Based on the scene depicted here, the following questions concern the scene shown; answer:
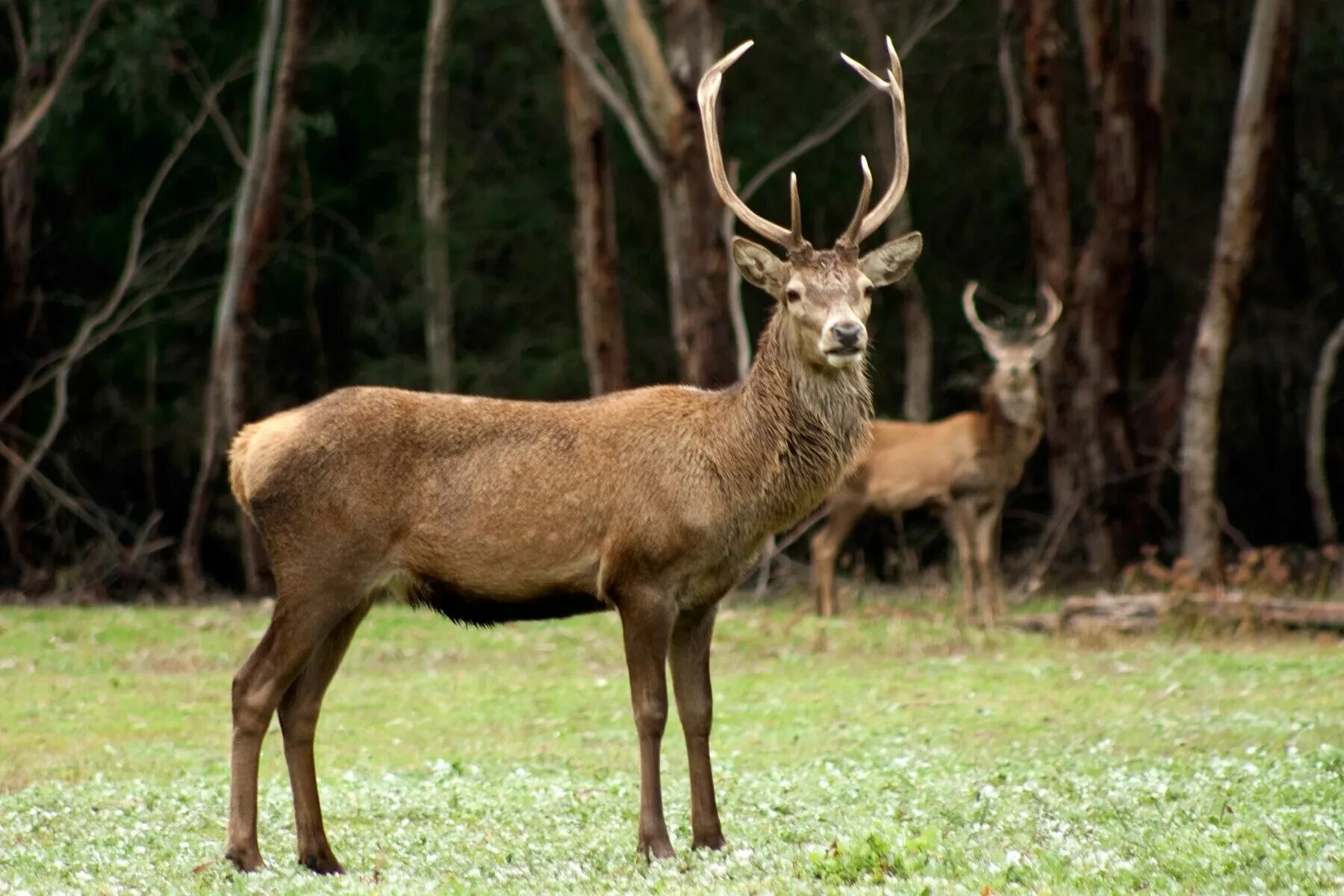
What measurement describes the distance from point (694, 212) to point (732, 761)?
8.33 metres

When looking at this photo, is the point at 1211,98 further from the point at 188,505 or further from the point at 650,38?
the point at 188,505

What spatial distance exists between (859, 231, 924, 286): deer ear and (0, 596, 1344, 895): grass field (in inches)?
93.0

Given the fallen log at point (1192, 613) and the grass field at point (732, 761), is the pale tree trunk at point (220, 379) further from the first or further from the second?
the fallen log at point (1192, 613)

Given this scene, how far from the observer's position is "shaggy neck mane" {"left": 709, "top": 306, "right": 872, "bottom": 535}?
8.66 m

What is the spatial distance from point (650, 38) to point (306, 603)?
1141 cm

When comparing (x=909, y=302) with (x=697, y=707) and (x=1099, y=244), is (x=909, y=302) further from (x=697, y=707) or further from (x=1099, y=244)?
(x=697, y=707)

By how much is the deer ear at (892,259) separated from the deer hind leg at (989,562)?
838 cm

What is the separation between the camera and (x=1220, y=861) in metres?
7.34

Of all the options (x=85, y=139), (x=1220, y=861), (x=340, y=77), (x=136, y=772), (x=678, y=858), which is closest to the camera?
(x=1220, y=861)

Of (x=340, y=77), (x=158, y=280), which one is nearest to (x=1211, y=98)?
(x=340, y=77)

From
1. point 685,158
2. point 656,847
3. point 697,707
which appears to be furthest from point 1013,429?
point 656,847

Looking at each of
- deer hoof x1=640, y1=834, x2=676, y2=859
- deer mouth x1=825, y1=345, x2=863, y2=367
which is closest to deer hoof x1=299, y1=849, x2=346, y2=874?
deer hoof x1=640, y1=834, x2=676, y2=859

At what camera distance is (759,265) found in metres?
9.08

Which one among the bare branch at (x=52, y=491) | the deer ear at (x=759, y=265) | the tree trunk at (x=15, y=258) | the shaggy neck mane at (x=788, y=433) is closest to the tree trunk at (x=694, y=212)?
the bare branch at (x=52, y=491)
